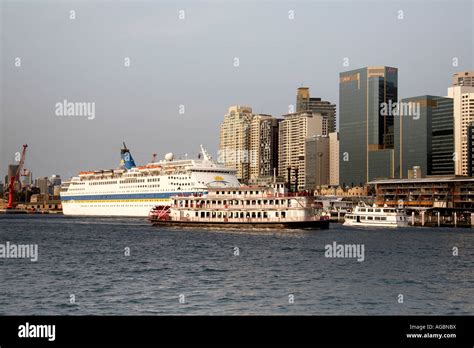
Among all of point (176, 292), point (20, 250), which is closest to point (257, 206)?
point (20, 250)

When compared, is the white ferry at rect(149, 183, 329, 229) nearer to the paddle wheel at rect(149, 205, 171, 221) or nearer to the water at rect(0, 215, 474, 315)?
the paddle wheel at rect(149, 205, 171, 221)

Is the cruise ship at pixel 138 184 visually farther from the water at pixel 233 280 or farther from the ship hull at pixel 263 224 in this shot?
the water at pixel 233 280

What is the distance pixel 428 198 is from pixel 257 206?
275ft

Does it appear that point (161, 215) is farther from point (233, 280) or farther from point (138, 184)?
point (233, 280)

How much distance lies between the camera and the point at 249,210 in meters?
88.9

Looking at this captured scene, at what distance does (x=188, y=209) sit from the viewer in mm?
95125

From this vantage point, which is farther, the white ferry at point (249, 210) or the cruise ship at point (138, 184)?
the cruise ship at point (138, 184)

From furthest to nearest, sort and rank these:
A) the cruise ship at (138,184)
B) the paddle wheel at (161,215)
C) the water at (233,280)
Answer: the cruise ship at (138,184) → the paddle wheel at (161,215) → the water at (233,280)

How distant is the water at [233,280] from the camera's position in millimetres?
31359

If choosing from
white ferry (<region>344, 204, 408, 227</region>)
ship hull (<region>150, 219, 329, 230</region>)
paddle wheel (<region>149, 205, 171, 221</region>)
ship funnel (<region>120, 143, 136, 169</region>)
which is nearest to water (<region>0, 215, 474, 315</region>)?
ship hull (<region>150, 219, 329, 230</region>)

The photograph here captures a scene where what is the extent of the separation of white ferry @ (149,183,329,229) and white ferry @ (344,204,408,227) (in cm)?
2705

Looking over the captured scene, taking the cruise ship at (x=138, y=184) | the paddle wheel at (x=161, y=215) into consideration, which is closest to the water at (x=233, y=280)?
the paddle wheel at (x=161, y=215)

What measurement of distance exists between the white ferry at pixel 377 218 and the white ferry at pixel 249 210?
2705 centimetres

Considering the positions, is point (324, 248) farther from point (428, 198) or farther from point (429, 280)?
point (428, 198)
